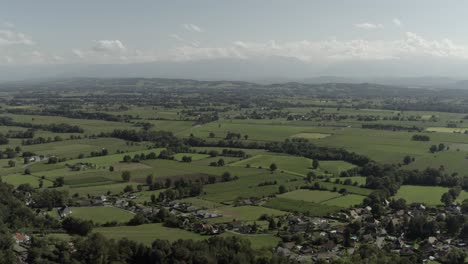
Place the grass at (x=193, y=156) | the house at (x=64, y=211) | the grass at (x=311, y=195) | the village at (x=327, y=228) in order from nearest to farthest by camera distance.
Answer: the village at (x=327, y=228) < the house at (x=64, y=211) < the grass at (x=311, y=195) < the grass at (x=193, y=156)

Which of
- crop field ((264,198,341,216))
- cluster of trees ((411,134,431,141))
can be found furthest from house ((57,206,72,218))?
cluster of trees ((411,134,431,141))

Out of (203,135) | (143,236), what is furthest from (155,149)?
(143,236)

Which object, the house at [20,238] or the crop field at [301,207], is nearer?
the house at [20,238]

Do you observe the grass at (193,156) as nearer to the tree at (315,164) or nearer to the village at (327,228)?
the tree at (315,164)

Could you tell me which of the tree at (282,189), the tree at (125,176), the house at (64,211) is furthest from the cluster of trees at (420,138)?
the house at (64,211)

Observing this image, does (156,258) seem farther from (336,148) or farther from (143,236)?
(336,148)
